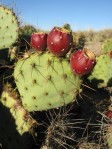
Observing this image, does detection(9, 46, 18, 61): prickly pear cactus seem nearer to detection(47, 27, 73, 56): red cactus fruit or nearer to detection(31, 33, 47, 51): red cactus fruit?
detection(31, 33, 47, 51): red cactus fruit

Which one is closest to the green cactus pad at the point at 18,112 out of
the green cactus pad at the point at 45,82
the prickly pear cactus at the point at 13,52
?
the green cactus pad at the point at 45,82

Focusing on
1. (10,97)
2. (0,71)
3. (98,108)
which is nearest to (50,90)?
(10,97)

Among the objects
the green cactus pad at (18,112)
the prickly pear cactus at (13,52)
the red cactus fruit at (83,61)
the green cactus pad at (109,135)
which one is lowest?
the green cactus pad at (109,135)

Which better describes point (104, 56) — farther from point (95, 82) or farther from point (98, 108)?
point (98, 108)

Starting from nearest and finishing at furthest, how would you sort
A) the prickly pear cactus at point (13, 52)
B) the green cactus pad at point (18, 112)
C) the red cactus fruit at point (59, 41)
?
the red cactus fruit at point (59, 41) → the green cactus pad at point (18, 112) → the prickly pear cactus at point (13, 52)

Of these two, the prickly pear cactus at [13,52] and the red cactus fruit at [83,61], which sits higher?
the red cactus fruit at [83,61]

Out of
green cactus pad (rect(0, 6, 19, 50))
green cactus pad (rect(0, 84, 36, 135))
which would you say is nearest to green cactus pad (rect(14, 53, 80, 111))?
green cactus pad (rect(0, 84, 36, 135))

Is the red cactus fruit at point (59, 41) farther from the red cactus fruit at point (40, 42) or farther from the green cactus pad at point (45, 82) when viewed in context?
the red cactus fruit at point (40, 42)
